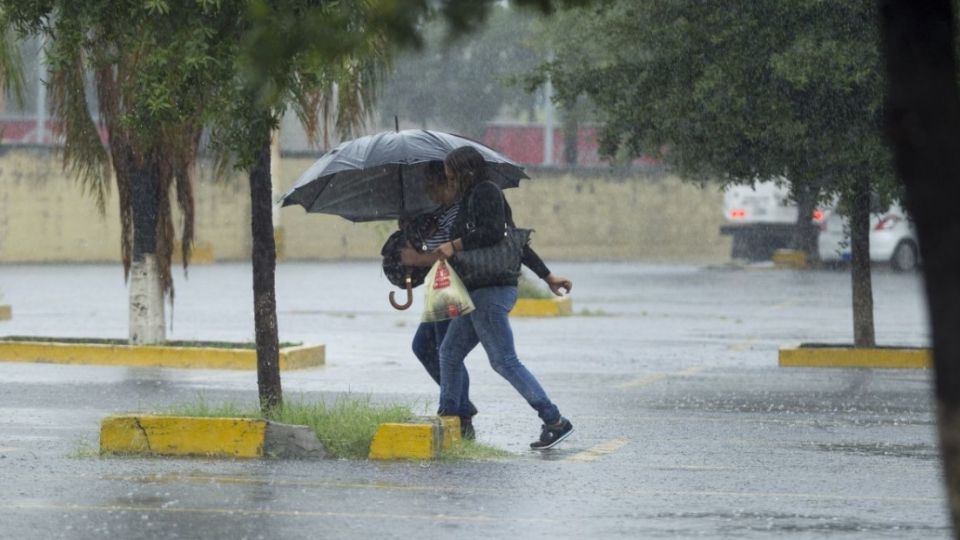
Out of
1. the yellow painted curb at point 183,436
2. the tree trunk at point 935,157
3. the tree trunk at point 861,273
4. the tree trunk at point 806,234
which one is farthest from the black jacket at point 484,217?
the tree trunk at point 806,234

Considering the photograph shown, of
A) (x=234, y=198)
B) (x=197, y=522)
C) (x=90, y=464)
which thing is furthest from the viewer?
(x=234, y=198)

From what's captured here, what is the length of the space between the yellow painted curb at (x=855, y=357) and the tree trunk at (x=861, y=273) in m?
0.19

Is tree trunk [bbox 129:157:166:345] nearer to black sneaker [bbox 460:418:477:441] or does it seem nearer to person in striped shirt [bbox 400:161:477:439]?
person in striped shirt [bbox 400:161:477:439]

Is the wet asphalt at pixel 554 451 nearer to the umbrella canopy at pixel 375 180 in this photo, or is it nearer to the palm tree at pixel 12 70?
the umbrella canopy at pixel 375 180

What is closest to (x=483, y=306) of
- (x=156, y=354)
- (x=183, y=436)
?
(x=183, y=436)

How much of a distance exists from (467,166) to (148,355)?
7.23 metres

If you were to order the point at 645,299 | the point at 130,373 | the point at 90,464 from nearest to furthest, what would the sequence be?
the point at 90,464
the point at 130,373
the point at 645,299

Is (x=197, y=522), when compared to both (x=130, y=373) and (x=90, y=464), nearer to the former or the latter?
(x=90, y=464)

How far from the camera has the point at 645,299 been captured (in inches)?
1135

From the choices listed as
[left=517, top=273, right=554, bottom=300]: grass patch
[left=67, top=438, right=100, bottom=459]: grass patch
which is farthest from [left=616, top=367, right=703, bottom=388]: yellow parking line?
[left=517, top=273, right=554, bottom=300]: grass patch

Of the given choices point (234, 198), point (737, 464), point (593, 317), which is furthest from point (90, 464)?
point (234, 198)

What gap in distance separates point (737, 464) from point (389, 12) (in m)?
5.72

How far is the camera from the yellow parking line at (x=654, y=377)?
15.3 meters

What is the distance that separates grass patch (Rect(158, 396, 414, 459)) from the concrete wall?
28.5 m
